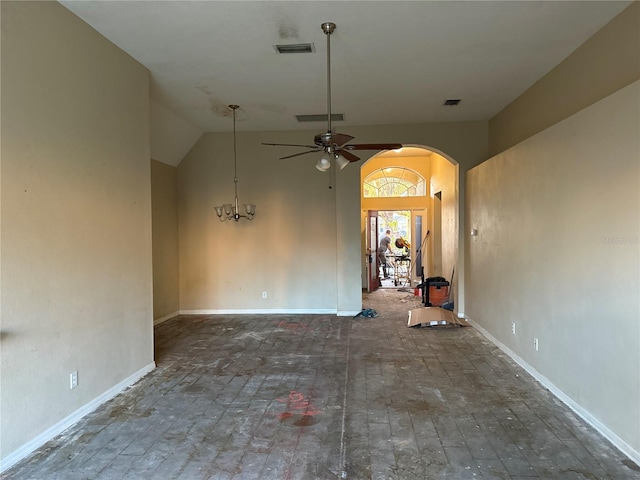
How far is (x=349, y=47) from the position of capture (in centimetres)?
352

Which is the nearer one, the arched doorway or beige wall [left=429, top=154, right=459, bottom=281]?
beige wall [left=429, top=154, right=459, bottom=281]

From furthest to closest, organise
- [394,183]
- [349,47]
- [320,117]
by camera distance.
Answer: [394,183] → [320,117] → [349,47]

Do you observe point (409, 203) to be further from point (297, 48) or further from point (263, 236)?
point (297, 48)

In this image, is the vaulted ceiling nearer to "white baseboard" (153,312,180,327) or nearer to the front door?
"white baseboard" (153,312,180,327)

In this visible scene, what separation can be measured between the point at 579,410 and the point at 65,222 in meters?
4.04

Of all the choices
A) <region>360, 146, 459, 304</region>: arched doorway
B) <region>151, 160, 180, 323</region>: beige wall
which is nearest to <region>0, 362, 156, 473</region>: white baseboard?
<region>151, 160, 180, 323</region>: beige wall

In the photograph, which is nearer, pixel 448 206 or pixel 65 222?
pixel 65 222

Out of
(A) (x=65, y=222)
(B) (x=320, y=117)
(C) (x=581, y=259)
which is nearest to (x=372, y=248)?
(B) (x=320, y=117)

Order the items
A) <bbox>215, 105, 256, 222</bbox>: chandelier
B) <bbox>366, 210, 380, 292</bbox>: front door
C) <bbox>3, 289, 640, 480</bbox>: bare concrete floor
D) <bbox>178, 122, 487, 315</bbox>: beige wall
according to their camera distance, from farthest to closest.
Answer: <bbox>366, 210, 380, 292</bbox>: front door
<bbox>178, 122, 487, 315</bbox>: beige wall
<bbox>215, 105, 256, 222</bbox>: chandelier
<bbox>3, 289, 640, 480</bbox>: bare concrete floor

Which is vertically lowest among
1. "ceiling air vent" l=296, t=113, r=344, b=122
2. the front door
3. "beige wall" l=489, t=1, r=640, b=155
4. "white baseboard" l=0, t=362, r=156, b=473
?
"white baseboard" l=0, t=362, r=156, b=473

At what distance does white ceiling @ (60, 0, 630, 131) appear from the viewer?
2.90m

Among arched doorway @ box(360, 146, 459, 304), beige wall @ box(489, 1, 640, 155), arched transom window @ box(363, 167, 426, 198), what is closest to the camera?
beige wall @ box(489, 1, 640, 155)

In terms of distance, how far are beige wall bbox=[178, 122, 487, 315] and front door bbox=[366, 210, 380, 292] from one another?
312 centimetres

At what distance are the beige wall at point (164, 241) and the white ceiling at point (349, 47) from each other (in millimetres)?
A: 1422
